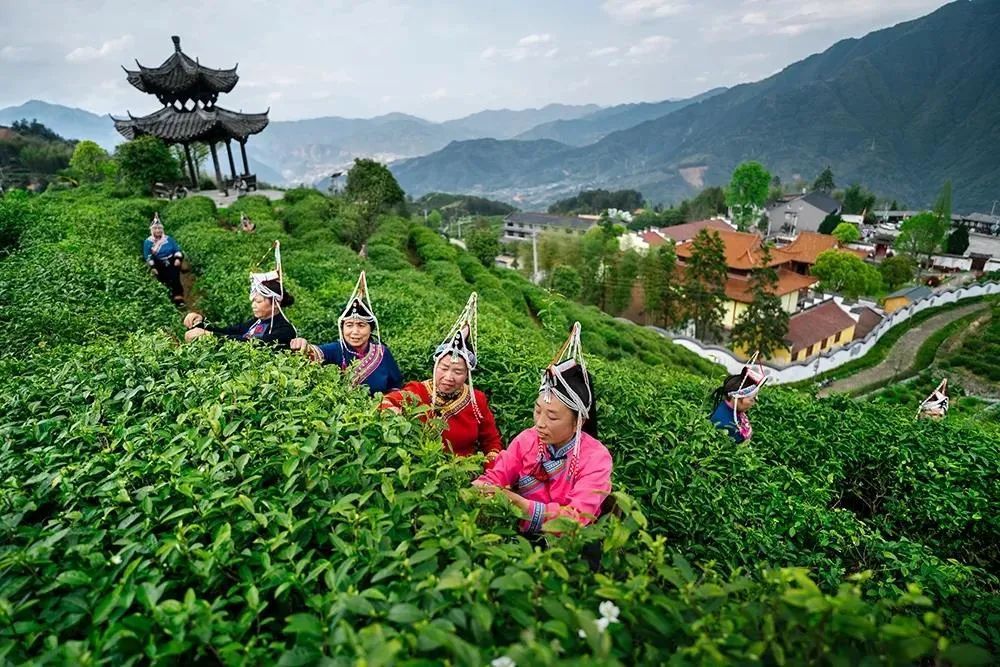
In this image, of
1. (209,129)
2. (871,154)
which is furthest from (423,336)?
(871,154)

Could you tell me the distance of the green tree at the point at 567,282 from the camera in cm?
2814

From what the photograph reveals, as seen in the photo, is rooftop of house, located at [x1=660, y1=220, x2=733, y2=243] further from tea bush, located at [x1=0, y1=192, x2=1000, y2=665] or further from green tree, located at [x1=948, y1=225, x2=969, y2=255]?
tea bush, located at [x1=0, y1=192, x2=1000, y2=665]

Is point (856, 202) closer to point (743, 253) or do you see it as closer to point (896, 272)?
point (896, 272)

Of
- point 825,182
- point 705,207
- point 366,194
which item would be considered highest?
point 366,194

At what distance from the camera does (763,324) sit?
2614 centimetres

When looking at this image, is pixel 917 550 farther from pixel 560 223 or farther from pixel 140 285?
pixel 560 223

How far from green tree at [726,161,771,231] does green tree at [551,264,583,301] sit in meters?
46.1

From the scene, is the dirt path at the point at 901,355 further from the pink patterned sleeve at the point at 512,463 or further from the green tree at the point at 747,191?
the green tree at the point at 747,191

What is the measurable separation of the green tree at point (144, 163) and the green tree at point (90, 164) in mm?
6444

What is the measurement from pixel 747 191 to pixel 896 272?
86.9 ft

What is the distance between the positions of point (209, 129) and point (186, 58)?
287 cm

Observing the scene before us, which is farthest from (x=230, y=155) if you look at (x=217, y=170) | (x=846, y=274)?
(x=846, y=274)

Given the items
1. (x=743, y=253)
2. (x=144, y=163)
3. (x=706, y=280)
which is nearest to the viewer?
(x=144, y=163)

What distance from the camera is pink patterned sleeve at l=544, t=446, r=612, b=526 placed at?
2.64 metres
